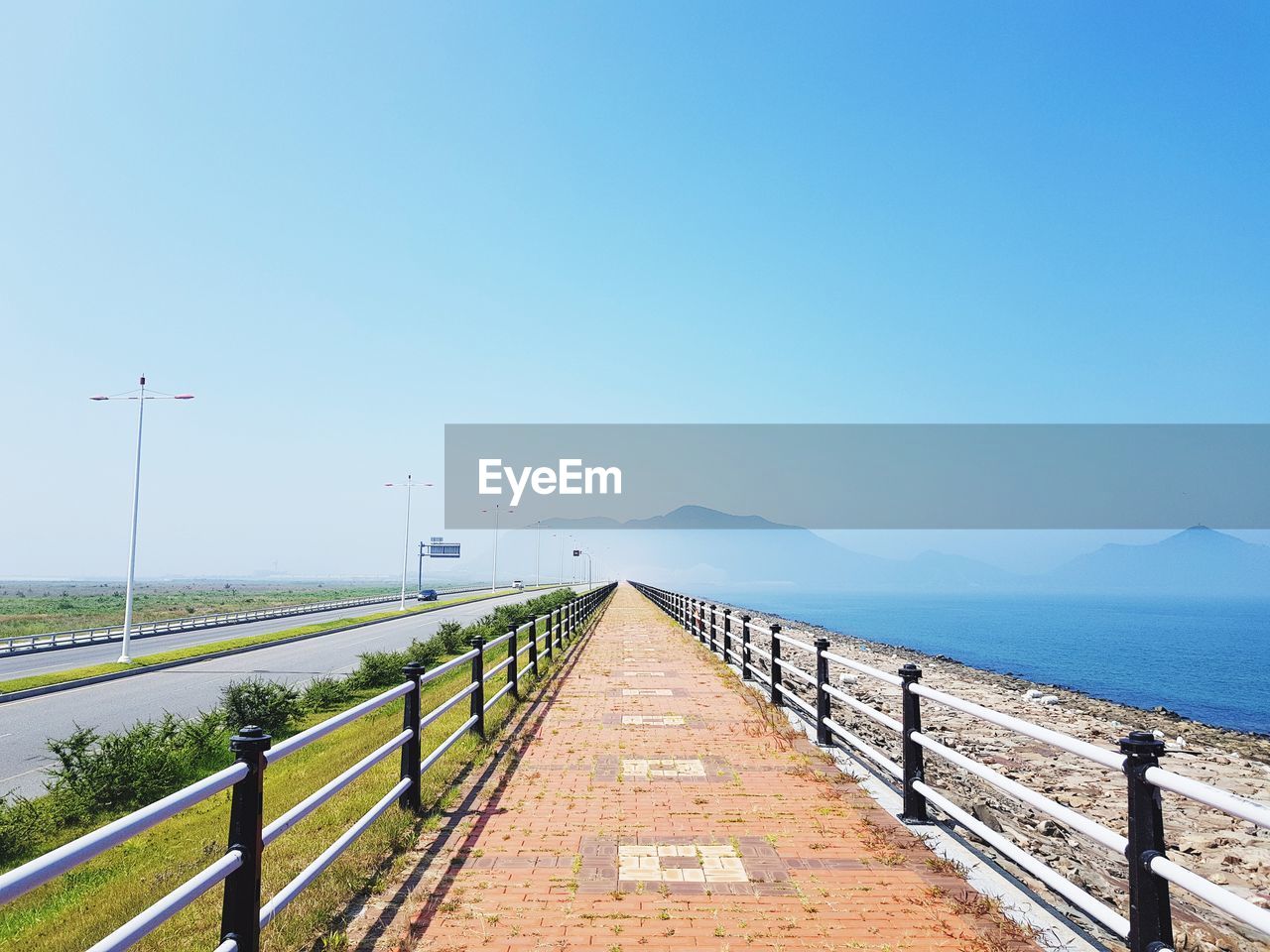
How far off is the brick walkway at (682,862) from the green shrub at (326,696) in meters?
8.87

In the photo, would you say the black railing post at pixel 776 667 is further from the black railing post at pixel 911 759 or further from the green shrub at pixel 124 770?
the green shrub at pixel 124 770

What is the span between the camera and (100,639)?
39.1 metres

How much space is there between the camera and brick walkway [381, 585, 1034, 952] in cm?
457

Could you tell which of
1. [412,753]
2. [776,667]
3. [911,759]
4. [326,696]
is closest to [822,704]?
[776,667]

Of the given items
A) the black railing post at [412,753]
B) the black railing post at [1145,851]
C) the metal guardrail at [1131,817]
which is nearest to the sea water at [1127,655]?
the metal guardrail at [1131,817]

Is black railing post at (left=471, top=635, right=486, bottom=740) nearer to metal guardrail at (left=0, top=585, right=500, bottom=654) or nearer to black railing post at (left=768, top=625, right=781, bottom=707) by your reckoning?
black railing post at (left=768, top=625, right=781, bottom=707)

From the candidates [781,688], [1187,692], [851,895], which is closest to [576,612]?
[781,688]

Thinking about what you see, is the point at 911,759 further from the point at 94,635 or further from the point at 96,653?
the point at 94,635

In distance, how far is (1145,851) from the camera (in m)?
3.72

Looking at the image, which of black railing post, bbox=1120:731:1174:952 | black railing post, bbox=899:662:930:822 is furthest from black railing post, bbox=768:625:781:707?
black railing post, bbox=1120:731:1174:952

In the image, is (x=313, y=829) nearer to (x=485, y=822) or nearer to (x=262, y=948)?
(x=485, y=822)

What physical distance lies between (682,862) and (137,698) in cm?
1879

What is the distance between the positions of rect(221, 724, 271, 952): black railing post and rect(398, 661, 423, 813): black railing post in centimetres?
275

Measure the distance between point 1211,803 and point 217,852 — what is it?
25.6 ft
